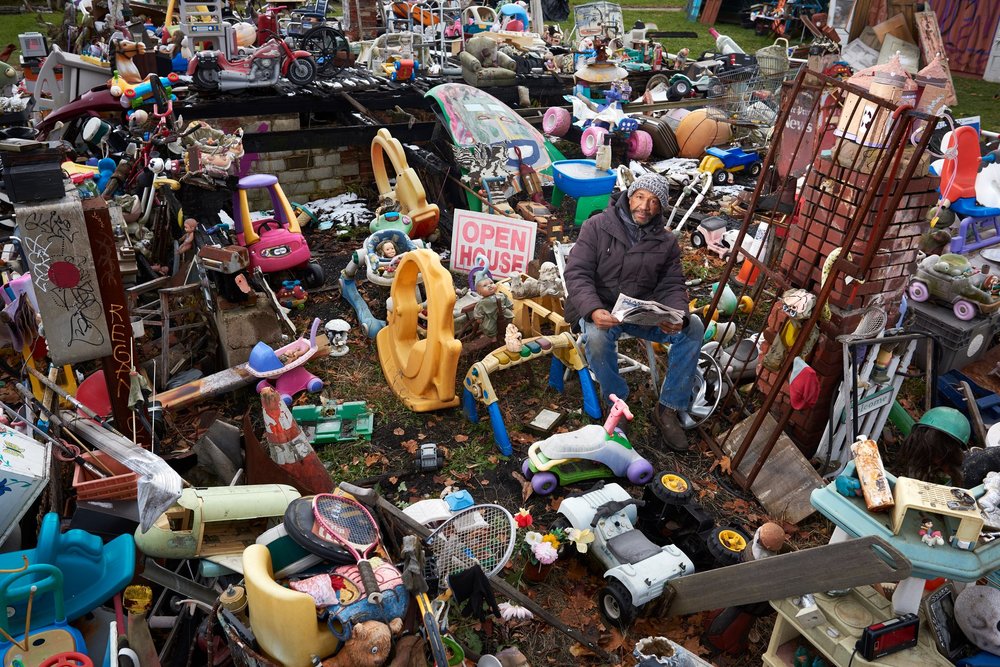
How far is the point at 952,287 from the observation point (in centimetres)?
621

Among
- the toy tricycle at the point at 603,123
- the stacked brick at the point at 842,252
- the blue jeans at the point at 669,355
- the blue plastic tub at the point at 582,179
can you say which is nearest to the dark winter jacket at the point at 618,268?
the blue jeans at the point at 669,355

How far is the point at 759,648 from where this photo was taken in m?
4.12

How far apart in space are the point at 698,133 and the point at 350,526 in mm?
9081

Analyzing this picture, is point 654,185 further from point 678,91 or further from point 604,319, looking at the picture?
point 678,91

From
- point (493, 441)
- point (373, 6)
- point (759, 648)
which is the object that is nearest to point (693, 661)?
point (759, 648)

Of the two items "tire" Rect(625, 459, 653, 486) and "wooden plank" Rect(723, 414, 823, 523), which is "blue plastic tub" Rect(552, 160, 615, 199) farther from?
"tire" Rect(625, 459, 653, 486)

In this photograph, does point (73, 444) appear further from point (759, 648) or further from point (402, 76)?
point (402, 76)

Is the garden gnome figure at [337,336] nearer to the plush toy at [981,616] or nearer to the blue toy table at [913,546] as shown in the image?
the blue toy table at [913,546]

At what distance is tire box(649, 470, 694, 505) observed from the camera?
14.4 ft

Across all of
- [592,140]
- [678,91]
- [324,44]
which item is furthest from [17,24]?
[592,140]

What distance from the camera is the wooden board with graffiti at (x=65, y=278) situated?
166 inches

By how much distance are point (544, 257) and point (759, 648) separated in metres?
3.98

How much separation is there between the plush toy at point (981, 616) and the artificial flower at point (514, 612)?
2.05m

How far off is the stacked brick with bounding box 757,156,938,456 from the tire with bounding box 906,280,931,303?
1311 millimetres
